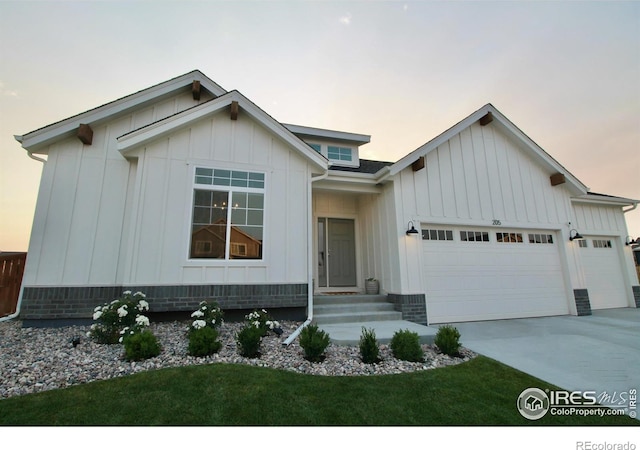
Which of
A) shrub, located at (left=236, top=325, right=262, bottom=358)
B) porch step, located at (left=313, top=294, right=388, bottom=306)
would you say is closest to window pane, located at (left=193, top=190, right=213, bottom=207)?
shrub, located at (left=236, top=325, right=262, bottom=358)

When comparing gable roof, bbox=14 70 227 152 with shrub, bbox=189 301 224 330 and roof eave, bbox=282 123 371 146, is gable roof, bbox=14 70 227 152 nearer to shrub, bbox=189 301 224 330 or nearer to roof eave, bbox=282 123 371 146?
roof eave, bbox=282 123 371 146

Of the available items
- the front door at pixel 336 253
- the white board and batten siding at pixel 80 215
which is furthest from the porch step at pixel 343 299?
the white board and batten siding at pixel 80 215

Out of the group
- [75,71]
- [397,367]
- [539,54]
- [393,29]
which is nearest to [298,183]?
[397,367]

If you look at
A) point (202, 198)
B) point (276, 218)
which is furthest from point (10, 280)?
point (276, 218)

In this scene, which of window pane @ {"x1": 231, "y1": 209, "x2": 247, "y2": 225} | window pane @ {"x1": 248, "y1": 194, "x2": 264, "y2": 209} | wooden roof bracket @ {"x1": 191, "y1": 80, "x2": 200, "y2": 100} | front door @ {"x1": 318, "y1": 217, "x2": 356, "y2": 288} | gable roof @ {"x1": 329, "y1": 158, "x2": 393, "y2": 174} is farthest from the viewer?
gable roof @ {"x1": 329, "y1": 158, "x2": 393, "y2": 174}

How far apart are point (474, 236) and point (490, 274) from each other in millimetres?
1124

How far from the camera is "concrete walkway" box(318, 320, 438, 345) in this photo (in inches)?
178

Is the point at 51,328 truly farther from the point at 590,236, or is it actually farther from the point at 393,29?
the point at 590,236

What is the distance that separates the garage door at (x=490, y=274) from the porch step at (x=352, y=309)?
3.92 feet

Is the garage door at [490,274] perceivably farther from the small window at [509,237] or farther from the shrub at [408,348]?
the shrub at [408,348]

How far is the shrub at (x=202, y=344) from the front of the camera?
3.71 m

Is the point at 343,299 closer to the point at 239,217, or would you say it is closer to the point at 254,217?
the point at 254,217

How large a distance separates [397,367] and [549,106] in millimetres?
11328

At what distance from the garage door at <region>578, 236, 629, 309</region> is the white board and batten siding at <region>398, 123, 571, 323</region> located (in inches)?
70.9
